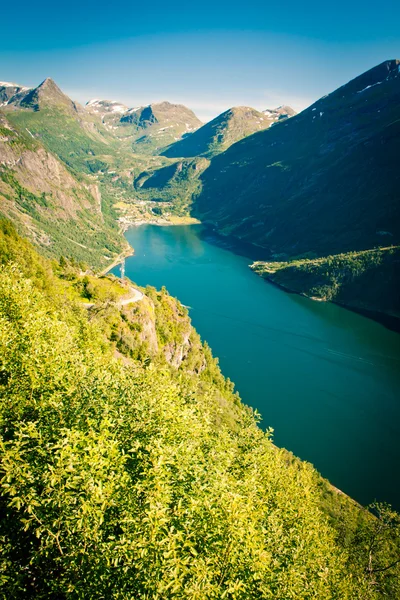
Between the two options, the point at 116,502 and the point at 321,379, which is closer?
the point at 116,502

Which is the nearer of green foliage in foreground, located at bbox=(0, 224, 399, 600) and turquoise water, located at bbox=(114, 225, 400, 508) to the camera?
green foliage in foreground, located at bbox=(0, 224, 399, 600)

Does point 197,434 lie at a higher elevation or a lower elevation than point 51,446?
lower

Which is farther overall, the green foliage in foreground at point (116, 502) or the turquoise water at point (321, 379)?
the turquoise water at point (321, 379)

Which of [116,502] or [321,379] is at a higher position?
[116,502]

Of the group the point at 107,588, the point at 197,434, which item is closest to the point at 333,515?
the point at 197,434

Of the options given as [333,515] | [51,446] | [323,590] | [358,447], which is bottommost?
[358,447]

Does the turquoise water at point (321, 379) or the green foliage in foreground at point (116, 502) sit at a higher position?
the green foliage in foreground at point (116, 502)

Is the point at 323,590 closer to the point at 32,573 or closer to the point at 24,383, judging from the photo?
the point at 32,573

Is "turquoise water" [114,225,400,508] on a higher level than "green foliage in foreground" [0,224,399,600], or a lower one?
lower
